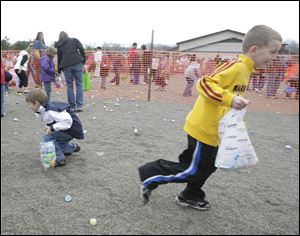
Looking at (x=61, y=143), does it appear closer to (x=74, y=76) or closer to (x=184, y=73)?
(x=184, y=73)

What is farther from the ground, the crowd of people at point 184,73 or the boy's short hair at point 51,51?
the boy's short hair at point 51,51

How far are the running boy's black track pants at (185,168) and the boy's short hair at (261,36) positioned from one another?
791 mm

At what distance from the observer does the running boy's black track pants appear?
184 centimetres

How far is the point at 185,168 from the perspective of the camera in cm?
192

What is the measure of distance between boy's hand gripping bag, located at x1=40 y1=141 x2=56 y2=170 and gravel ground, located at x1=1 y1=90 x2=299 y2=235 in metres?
0.09

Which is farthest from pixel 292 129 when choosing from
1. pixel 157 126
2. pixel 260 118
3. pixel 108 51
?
pixel 108 51

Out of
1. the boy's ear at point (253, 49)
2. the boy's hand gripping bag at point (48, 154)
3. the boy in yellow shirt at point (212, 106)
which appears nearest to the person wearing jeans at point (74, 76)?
the boy in yellow shirt at point (212, 106)

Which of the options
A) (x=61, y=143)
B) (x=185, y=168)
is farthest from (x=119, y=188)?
(x=185, y=168)

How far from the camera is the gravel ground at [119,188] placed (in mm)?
2541

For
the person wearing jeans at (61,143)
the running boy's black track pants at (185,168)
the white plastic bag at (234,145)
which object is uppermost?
the white plastic bag at (234,145)

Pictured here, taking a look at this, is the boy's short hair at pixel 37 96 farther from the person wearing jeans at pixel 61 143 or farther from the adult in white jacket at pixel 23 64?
the person wearing jeans at pixel 61 143

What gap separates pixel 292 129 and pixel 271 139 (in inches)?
39.8

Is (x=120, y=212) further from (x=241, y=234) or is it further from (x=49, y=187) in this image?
(x=241, y=234)

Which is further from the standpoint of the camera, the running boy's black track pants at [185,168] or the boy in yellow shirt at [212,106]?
the running boy's black track pants at [185,168]
